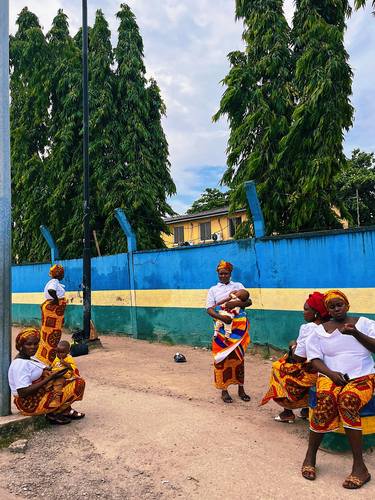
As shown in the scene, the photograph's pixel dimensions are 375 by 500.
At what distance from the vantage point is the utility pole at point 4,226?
3932 millimetres

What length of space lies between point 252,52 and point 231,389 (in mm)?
9028

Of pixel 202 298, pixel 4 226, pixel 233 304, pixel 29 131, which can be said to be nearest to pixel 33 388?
pixel 4 226

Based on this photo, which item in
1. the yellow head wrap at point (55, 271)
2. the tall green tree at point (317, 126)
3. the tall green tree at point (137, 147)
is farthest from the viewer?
the tall green tree at point (137, 147)

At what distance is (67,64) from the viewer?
1390 cm

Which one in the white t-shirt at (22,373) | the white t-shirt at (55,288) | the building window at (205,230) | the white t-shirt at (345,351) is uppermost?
the building window at (205,230)

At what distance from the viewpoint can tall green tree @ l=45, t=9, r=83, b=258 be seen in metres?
13.3

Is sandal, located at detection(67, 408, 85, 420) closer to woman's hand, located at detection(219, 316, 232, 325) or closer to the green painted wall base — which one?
woman's hand, located at detection(219, 316, 232, 325)

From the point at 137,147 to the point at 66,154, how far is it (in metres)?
2.11

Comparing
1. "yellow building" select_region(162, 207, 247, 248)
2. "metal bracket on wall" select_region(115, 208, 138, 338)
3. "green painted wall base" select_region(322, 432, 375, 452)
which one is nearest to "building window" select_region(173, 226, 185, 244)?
"yellow building" select_region(162, 207, 247, 248)

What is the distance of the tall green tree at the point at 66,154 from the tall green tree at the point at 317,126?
631 centimetres

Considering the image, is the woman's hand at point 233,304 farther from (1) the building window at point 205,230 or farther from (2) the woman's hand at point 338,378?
(1) the building window at point 205,230

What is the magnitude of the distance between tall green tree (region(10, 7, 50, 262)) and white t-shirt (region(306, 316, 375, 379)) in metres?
12.5

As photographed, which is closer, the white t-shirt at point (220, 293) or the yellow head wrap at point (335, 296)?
the yellow head wrap at point (335, 296)

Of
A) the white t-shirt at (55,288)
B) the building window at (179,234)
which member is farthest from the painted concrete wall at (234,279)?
the building window at (179,234)
